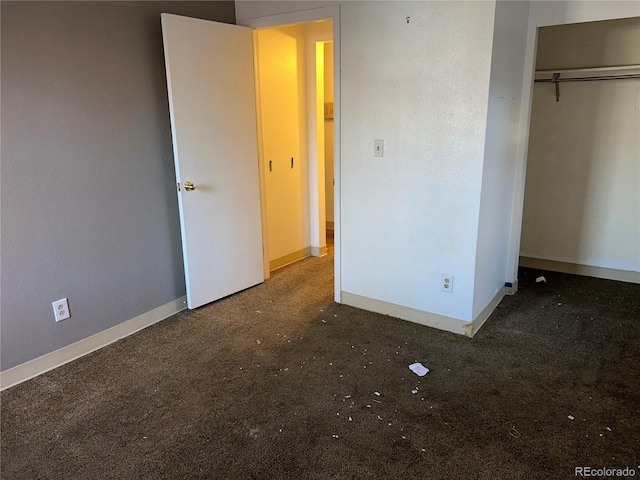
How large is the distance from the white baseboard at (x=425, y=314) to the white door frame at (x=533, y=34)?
0.46 m

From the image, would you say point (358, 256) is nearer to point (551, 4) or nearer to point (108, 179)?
point (108, 179)

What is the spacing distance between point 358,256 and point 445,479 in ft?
5.53

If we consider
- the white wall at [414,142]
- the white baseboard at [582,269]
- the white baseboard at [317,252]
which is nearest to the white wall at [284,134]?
the white baseboard at [317,252]

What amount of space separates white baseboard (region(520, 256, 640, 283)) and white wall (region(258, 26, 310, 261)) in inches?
85.3

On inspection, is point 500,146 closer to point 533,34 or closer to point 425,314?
point 533,34

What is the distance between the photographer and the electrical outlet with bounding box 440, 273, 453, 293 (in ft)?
9.37

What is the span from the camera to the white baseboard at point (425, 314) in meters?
2.89

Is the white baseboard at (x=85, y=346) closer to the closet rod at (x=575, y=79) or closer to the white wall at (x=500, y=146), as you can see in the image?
the white wall at (x=500, y=146)

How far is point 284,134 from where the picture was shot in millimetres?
3977

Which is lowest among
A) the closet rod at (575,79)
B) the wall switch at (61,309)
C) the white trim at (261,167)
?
the wall switch at (61,309)

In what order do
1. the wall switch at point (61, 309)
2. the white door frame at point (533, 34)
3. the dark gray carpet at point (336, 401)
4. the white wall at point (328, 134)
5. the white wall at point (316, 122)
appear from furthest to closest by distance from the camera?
the white wall at point (328, 134) → the white wall at point (316, 122) → the white door frame at point (533, 34) → the wall switch at point (61, 309) → the dark gray carpet at point (336, 401)

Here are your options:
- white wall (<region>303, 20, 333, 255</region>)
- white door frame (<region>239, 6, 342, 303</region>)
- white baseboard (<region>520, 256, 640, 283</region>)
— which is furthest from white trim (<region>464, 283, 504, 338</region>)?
white wall (<region>303, 20, 333, 255</region>)

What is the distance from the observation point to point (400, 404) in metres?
2.21

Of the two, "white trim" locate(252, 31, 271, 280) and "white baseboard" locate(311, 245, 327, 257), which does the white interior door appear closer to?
"white trim" locate(252, 31, 271, 280)
